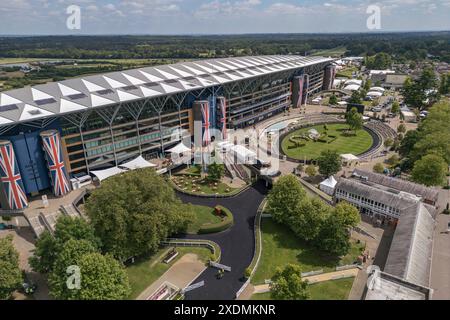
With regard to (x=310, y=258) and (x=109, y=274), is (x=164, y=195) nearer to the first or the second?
(x=109, y=274)

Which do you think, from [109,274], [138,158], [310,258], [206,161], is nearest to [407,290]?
[310,258]

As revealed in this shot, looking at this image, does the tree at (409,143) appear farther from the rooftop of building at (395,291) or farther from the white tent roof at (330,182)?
the rooftop of building at (395,291)

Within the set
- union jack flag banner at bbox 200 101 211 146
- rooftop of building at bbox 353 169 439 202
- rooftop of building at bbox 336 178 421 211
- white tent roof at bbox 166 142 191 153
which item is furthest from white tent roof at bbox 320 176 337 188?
union jack flag banner at bbox 200 101 211 146

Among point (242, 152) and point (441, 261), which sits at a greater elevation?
point (242, 152)

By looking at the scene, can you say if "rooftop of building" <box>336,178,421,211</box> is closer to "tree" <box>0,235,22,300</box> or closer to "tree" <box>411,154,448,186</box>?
"tree" <box>411,154,448,186</box>

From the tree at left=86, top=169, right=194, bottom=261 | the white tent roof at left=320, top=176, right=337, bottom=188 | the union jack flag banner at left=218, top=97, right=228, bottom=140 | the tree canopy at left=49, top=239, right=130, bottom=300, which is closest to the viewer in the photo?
the tree canopy at left=49, top=239, right=130, bottom=300

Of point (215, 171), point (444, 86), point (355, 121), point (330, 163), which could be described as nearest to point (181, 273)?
point (215, 171)

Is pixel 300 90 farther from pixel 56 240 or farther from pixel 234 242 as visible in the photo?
pixel 56 240
